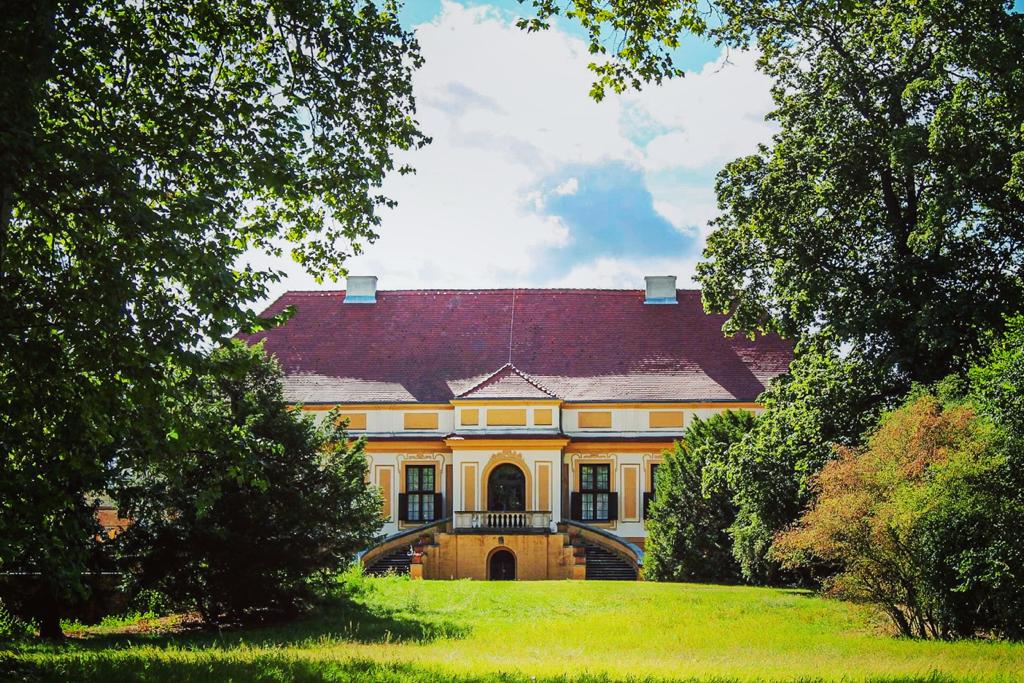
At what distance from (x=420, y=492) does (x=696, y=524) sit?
44.0 ft

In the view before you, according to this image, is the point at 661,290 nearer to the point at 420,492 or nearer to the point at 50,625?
the point at 420,492

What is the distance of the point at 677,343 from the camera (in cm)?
4109

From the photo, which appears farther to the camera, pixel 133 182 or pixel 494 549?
pixel 494 549

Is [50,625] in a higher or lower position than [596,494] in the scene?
lower

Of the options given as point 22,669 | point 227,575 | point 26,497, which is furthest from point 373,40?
point 227,575

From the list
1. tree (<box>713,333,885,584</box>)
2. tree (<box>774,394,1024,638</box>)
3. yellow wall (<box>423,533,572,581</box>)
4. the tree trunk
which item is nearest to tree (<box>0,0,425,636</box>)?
the tree trunk

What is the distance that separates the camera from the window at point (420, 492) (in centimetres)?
3912

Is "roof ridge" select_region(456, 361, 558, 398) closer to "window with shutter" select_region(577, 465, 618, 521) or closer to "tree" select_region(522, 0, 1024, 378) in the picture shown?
"window with shutter" select_region(577, 465, 618, 521)

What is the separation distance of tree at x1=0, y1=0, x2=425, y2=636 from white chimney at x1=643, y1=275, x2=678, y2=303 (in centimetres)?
3204

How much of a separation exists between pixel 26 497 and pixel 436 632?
7402mm

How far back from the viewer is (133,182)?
921cm

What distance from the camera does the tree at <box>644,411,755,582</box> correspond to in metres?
28.4

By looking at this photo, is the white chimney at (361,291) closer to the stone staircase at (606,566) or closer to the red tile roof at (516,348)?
the red tile roof at (516,348)

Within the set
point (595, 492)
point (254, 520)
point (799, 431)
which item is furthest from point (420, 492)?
point (254, 520)
